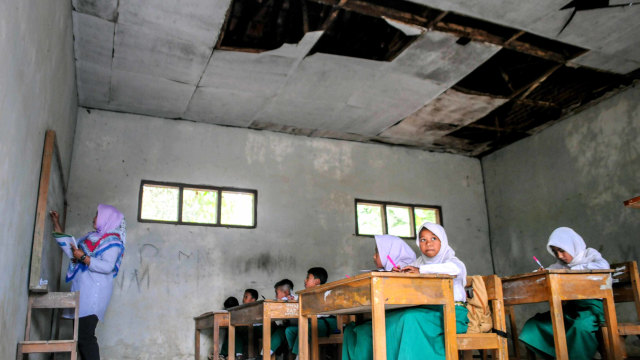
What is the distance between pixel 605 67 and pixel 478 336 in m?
3.98

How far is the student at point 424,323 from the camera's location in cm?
276

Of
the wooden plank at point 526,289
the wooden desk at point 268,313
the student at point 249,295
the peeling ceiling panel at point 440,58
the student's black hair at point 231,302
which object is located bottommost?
the wooden desk at point 268,313

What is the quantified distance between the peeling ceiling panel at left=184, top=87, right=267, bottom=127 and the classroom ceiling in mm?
23

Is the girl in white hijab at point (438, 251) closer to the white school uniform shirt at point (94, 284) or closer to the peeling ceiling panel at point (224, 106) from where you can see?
the white school uniform shirt at point (94, 284)

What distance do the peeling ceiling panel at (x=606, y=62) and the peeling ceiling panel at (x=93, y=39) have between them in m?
4.60

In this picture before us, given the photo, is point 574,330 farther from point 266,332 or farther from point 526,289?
point 266,332

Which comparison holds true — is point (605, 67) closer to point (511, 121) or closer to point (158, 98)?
point (511, 121)

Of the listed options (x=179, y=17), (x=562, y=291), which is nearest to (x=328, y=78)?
(x=179, y=17)

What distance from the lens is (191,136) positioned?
650 cm

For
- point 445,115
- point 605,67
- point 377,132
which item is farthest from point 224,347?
point 605,67

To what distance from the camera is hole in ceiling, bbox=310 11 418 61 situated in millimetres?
4664

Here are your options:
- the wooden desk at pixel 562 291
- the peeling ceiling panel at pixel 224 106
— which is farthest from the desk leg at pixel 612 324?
the peeling ceiling panel at pixel 224 106

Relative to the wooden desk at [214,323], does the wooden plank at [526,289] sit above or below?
above

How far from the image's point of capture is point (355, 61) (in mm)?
5250
